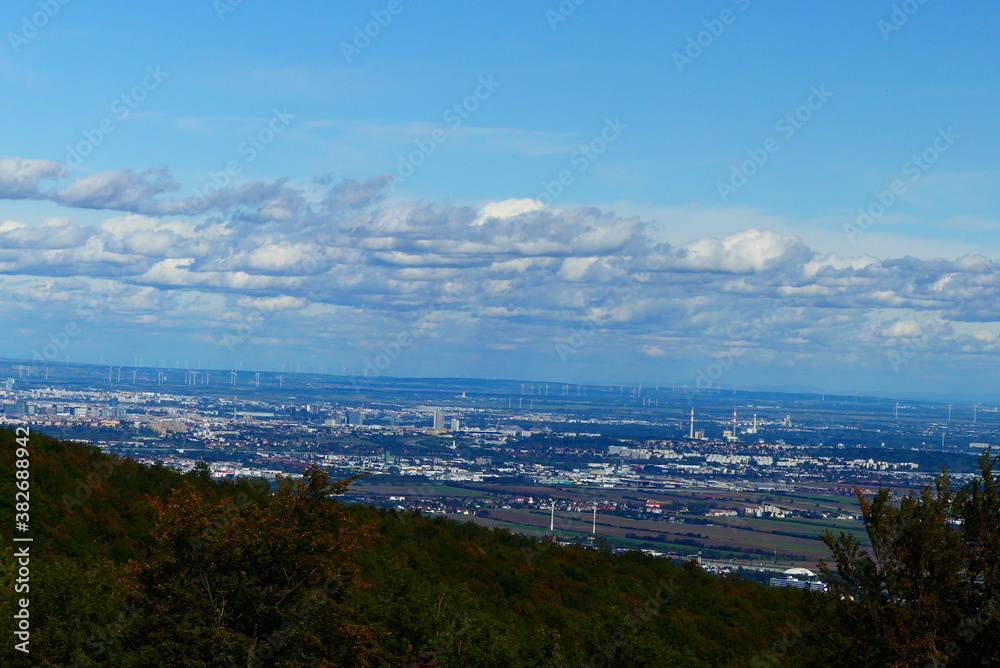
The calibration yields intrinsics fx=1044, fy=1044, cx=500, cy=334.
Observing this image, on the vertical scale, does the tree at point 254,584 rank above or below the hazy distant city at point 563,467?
above

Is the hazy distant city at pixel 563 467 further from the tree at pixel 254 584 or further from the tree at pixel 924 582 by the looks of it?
the tree at pixel 254 584

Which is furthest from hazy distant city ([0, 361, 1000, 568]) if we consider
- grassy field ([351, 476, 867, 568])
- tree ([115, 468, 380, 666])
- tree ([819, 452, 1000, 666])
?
tree ([115, 468, 380, 666])

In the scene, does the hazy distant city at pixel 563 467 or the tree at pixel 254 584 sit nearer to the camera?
the tree at pixel 254 584

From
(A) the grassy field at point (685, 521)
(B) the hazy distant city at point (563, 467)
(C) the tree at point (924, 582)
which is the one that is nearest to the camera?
(C) the tree at point (924, 582)

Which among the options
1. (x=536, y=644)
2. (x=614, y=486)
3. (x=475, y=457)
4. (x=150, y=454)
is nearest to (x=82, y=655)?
(x=536, y=644)

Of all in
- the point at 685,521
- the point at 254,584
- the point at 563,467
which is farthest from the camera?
the point at 563,467

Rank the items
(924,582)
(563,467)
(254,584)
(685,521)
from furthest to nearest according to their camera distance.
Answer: (563,467) < (685,521) < (254,584) < (924,582)

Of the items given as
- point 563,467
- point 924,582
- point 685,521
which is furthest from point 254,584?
point 563,467

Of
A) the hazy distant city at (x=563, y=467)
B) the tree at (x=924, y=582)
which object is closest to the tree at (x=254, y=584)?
the tree at (x=924, y=582)

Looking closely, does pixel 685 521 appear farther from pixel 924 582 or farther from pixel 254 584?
pixel 254 584

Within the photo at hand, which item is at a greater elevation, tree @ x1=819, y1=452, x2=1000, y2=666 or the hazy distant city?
tree @ x1=819, y1=452, x2=1000, y2=666

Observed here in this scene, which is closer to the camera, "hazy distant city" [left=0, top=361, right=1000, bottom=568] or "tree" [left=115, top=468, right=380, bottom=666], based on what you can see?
"tree" [left=115, top=468, right=380, bottom=666]

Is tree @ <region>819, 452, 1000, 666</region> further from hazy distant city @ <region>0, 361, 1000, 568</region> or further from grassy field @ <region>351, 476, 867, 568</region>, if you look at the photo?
grassy field @ <region>351, 476, 867, 568</region>

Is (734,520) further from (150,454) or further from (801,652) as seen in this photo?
(801,652)
